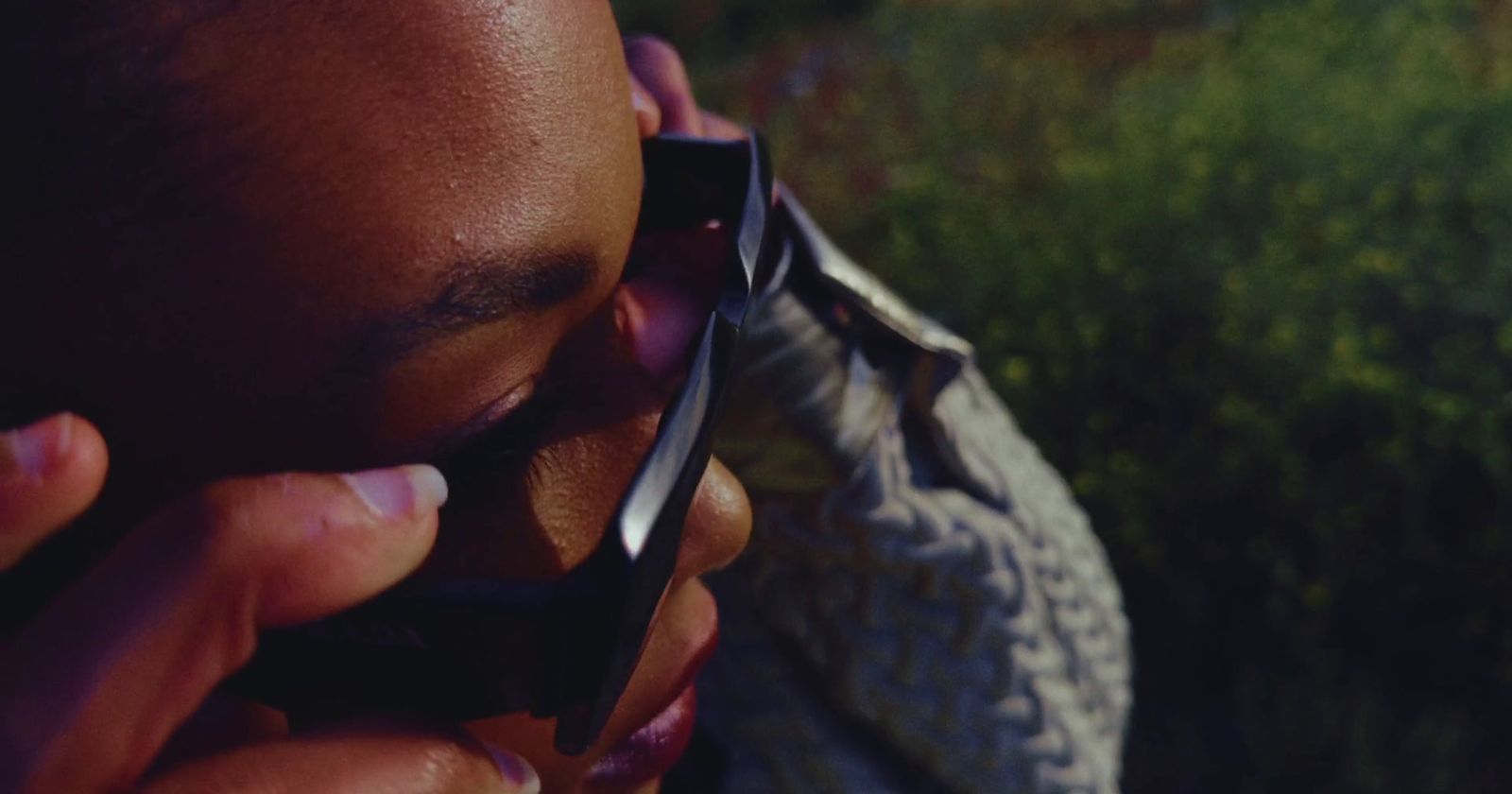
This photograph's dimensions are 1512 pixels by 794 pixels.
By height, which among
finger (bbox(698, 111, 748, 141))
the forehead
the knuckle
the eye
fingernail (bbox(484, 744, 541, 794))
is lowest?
fingernail (bbox(484, 744, 541, 794))

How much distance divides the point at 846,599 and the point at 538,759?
40 centimetres

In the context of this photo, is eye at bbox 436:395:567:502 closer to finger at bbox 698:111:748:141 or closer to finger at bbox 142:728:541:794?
finger at bbox 142:728:541:794

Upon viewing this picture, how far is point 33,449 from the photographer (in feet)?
2.19

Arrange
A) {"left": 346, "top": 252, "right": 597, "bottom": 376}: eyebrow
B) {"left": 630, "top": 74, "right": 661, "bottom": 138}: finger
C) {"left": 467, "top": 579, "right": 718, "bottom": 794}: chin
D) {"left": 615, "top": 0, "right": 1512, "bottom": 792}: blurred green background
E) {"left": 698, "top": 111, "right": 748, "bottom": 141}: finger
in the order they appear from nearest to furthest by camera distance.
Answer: {"left": 346, "top": 252, "right": 597, "bottom": 376}: eyebrow → {"left": 467, "top": 579, "right": 718, "bottom": 794}: chin → {"left": 630, "top": 74, "right": 661, "bottom": 138}: finger → {"left": 698, "top": 111, "right": 748, "bottom": 141}: finger → {"left": 615, "top": 0, "right": 1512, "bottom": 792}: blurred green background

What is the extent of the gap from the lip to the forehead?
1.18 feet

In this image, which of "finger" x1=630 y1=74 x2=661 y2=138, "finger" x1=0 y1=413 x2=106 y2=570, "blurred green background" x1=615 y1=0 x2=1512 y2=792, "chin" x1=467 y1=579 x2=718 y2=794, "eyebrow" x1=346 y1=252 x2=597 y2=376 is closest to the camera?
"finger" x1=0 y1=413 x2=106 y2=570

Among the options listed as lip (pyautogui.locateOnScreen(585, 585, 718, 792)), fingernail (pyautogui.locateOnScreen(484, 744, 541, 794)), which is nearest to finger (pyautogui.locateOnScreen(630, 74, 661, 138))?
lip (pyautogui.locateOnScreen(585, 585, 718, 792))

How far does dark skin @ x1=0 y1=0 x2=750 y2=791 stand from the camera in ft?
2.22

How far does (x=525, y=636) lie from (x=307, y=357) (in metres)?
0.22

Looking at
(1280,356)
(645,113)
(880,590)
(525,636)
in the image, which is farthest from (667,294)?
(1280,356)

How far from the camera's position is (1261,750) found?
222cm

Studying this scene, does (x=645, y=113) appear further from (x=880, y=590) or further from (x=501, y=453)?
(x=880, y=590)

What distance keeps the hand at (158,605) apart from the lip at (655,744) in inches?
12.4

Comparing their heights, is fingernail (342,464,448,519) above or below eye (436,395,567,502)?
above
